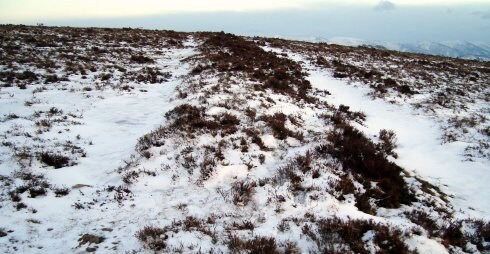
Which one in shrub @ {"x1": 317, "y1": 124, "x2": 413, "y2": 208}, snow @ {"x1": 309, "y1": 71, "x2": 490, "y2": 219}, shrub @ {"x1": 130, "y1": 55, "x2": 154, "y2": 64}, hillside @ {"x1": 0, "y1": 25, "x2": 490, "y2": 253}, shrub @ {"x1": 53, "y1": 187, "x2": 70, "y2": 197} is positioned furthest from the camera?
shrub @ {"x1": 130, "y1": 55, "x2": 154, "y2": 64}

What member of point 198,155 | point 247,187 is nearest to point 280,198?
point 247,187

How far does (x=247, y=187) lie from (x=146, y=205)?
7.70ft

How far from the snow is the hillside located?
60 millimetres

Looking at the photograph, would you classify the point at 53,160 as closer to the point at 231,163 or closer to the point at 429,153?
the point at 231,163

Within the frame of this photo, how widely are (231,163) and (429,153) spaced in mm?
7145

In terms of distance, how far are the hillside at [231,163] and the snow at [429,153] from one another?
0.20ft

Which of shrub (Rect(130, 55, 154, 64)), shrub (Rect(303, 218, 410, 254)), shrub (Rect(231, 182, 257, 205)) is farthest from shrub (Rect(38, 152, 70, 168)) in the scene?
shrub (Rect(130, 55, 154, 64))

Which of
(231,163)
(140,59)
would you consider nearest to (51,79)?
(140,59)

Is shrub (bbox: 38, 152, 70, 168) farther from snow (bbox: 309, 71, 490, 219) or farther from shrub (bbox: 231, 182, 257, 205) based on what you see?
snow (bbox: 309, 71, 490, 219)

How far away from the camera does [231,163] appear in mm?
9508

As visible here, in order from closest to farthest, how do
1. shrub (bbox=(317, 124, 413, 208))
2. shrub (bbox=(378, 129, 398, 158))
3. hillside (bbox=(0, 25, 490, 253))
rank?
1. hillside (bbox=(0, 25, 490, 253))
2. shrub (bbox=(317, 124, 413, 208))
3. shrub (bbox=(378, 129, 398, 158))

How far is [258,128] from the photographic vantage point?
11.6 metres

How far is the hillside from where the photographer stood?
6680mm

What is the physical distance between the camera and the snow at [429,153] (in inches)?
366
